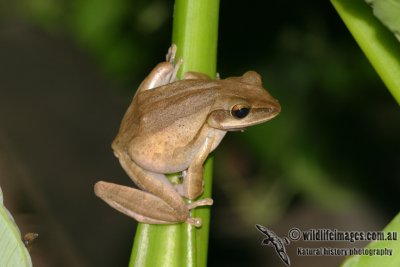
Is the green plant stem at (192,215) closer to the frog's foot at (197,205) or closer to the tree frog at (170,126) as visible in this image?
the frog's foot at (197,205)

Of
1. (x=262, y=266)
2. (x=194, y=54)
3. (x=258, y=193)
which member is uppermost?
(x=194, y=54)

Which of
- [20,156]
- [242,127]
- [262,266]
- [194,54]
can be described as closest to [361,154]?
[262,266]

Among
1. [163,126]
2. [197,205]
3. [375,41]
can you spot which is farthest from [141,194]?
[375,41]

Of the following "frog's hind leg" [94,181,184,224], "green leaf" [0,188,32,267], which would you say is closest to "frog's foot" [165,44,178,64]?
"frog's hind leg" [94,181,184,224]

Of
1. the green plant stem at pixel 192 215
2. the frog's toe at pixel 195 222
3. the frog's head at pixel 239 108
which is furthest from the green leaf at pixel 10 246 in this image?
the frog's head at pixel 239 108

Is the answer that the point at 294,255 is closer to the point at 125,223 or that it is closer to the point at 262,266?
the point at 262,266

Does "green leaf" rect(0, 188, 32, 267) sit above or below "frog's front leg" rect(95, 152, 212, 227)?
below

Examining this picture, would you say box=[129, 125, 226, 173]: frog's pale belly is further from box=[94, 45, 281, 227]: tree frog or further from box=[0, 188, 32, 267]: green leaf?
box=[0, 188, 32, 267]: green leaf
